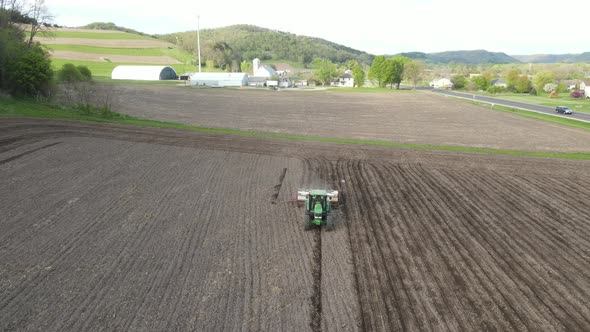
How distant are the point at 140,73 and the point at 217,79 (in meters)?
27.3

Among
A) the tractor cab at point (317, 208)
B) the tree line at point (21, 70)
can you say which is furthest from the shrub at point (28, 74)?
the tractor cab at point (317, 208)

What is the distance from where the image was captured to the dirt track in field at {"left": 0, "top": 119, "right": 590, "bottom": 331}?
11.1 meters

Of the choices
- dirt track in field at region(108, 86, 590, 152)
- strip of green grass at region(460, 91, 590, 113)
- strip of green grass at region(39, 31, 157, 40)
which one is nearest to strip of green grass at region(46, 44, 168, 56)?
strip of green grass at region(39, 31, 157, 40)

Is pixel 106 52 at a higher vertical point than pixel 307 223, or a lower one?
higher

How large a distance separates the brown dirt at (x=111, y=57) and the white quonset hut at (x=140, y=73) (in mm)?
24564

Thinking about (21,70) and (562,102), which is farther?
(562,102)

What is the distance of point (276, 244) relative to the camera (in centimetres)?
1512

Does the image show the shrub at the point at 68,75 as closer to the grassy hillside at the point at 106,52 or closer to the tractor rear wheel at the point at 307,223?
the tractor rear wheel at the point at 307,223

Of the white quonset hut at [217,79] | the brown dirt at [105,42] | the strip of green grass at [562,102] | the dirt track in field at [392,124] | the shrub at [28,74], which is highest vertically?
the brown dirt at [105,42]

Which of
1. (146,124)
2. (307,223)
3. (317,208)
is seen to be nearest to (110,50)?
→ (146,124)

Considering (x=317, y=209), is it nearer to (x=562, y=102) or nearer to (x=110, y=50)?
(x=562, y=102)

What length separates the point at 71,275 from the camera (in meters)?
12.5

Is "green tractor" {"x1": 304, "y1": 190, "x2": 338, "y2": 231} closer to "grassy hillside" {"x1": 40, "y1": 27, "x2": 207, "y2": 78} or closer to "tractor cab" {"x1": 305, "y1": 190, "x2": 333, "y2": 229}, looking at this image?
"tractor cab" {"x1": 305, "y1": 190, "x2": 333, "y2": 229}

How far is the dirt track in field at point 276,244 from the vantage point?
11094mm
